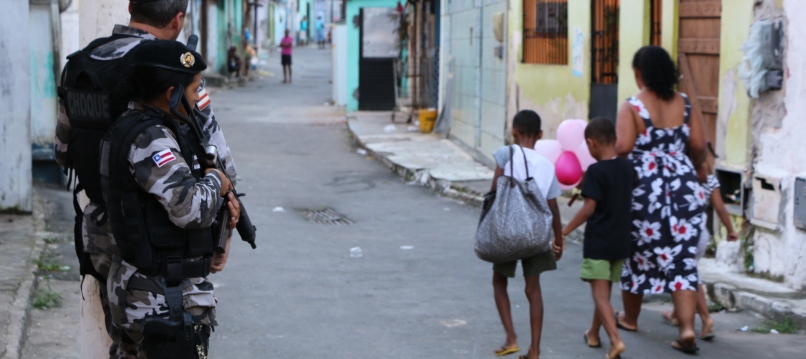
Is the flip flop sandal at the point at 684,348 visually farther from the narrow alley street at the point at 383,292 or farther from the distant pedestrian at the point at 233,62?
the distant pedestrian at the point at 233,62

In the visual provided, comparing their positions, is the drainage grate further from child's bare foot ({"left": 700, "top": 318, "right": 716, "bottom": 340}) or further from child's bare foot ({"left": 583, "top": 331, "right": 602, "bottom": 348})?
child's bare foot ({"left": 700, "top": 318, "right": 716, "bottom": 340})

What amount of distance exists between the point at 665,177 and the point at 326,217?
18.8ft

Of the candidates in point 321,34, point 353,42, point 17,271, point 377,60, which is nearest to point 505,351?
point 17,271

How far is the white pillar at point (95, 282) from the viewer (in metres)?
4.09

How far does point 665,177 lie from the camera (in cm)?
566

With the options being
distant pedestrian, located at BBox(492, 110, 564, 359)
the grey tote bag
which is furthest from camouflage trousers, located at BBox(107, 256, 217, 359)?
distant pedestrian, located at BBox(492, 110, 564, 359)

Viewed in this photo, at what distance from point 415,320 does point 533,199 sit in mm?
1508

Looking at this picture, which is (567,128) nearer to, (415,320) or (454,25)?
(415,320)

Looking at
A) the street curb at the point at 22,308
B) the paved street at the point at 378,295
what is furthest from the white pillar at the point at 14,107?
the street curb at the point at 22,308

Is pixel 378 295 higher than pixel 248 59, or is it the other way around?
pixel 248 59

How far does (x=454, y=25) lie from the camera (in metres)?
17.3

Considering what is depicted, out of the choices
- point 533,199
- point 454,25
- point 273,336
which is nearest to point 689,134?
point 533,199

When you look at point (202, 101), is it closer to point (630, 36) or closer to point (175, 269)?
point (175, 269)

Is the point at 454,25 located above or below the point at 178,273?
above
